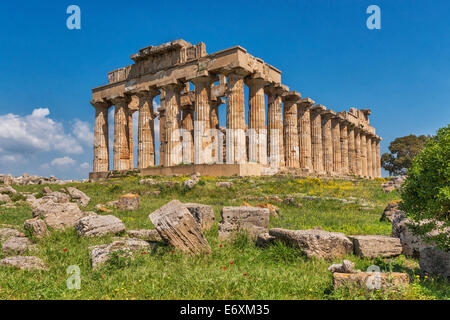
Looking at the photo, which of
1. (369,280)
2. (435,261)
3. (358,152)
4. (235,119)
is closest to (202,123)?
(235,119)

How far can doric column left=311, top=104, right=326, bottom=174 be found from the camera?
3911 centimetres

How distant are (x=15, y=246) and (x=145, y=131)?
88.0ft

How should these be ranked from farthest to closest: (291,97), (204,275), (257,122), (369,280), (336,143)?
1. (336,143)
2. (291,97)
3. (257,122)
4. (204,275)
5. (369,280)

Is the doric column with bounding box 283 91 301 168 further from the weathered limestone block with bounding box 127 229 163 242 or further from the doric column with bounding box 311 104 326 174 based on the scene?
the weathered limestone block with bounding box 127 229 163 242

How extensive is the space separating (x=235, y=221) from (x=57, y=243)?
423cm

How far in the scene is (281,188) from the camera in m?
20.2

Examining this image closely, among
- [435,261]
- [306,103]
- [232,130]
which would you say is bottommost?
[435,261]

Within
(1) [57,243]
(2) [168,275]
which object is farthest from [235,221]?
(1) [57,243]

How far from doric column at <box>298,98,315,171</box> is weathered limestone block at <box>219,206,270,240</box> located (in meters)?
28.7

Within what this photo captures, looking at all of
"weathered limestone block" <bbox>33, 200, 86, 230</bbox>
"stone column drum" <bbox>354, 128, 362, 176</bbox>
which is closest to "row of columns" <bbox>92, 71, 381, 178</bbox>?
"stone column drum" <bbox>354, 128, 362, 176</bbox>

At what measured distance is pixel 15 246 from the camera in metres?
7.34

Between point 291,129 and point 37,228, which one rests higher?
point 291,129

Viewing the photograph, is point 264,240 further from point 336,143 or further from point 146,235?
point 336,143

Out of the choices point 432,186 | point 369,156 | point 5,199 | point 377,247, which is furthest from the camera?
point 369,156
